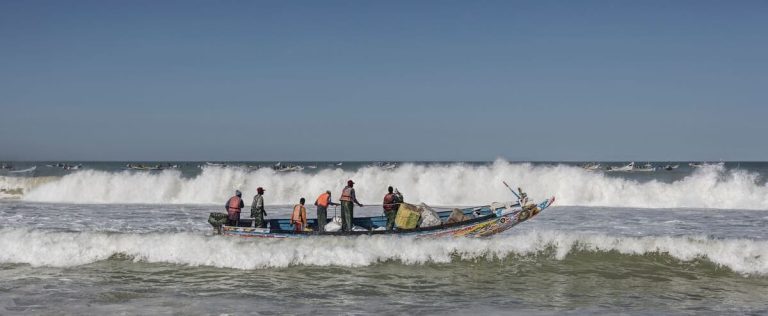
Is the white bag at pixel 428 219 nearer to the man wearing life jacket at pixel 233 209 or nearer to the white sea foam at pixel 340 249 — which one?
the white sea foam at pixel 340 249

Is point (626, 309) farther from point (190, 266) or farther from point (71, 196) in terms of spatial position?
point (71, 196)

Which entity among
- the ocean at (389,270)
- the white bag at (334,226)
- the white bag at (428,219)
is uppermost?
the white bag at (428,219)

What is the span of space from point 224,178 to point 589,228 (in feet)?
97.0

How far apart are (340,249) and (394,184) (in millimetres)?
29211

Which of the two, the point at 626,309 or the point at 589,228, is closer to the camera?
the point at 626,309

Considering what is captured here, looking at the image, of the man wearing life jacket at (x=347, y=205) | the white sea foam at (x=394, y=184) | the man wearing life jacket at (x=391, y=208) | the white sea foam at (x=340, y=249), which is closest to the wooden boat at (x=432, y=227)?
the white sea foam at (x=340, y=249)

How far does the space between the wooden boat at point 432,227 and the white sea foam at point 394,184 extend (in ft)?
74.9

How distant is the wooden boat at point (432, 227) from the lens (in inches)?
720

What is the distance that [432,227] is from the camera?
60.0ft

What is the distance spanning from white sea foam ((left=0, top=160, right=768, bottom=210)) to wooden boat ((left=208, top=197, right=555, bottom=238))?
22816mm

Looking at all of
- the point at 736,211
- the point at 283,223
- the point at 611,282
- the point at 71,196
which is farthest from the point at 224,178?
the point at 611,282

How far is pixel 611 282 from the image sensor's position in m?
15.5

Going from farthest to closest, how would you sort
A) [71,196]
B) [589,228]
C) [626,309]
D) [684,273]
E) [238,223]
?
[71,196]
[589,228]
[238,223]
[684,273]
[626,309]

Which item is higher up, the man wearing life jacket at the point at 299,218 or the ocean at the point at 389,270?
the man wearing life jacket at the point at 299,218
